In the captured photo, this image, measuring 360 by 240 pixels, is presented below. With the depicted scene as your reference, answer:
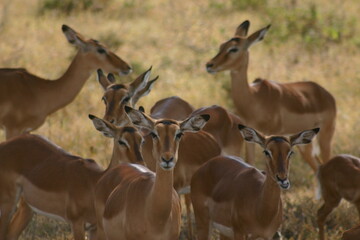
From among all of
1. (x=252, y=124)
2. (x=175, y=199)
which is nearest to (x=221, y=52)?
(x=252, y=124)

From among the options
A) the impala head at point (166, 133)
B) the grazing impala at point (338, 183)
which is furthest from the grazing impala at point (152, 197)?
the grazing impala at point (338, 183)

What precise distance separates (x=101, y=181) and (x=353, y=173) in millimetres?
2519

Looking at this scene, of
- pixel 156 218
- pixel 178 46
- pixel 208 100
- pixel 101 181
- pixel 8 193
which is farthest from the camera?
pixel 178 46

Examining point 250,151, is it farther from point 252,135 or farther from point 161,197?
point 161,197

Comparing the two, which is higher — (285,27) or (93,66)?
(93,66)

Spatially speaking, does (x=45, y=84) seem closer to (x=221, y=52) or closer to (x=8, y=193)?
(x=221, y=52)

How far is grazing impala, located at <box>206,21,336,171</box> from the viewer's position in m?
10.7

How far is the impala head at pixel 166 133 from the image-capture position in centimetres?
596

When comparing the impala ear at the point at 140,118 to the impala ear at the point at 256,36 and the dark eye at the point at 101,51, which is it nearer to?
the dark eye at the point at 101,51

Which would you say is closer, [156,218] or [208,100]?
[156,218]

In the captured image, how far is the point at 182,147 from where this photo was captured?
8.64 meters

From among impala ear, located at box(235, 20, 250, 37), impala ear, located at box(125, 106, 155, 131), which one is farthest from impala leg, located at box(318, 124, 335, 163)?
impala ear, located at box(125, 106, 155, 131)

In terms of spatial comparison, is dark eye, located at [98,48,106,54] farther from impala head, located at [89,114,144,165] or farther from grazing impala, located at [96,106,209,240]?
grazing impala, located at [96,106,209,240]

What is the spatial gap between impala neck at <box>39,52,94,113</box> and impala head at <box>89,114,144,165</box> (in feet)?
10.0
